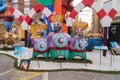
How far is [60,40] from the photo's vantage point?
41.6 ft

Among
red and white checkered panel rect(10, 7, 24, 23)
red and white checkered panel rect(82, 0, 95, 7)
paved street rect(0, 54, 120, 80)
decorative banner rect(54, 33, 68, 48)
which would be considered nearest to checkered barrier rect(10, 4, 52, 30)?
red and white checkered panel rect(10, 7, 24, 23)

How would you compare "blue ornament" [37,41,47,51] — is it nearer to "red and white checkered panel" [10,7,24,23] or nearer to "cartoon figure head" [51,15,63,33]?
"cartoon figure head" [51,15,63,33]

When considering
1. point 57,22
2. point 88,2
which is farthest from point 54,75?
point 88,2

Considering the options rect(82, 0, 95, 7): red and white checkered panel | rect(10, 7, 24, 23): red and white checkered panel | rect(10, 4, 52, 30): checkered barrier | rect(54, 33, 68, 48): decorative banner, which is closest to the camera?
rect(54, 33, 68, 48): decorative banner

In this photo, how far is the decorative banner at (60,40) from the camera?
12655 mm

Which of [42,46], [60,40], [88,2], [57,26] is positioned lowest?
[42,46]

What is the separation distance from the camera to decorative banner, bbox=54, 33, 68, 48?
41.5ft

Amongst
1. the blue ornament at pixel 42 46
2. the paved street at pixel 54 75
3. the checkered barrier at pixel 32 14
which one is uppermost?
the checkered barrier at pixel 32 14

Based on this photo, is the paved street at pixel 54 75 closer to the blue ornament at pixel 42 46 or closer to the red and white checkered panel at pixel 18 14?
the blue ornament at pixel 42 46

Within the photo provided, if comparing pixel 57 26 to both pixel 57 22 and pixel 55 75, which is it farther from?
pixel 55 75

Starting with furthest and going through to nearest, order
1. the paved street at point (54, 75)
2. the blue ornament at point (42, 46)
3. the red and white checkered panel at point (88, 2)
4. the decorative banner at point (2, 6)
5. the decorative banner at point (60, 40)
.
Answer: the decorative banner at point (2, 6) → the red and white checkered panel at point (88, 2) → the blue ornament at point (42, 46) → the decorative banner at point (60, 40) → the paved street at point (54, 75)

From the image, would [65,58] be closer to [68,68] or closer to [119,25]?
[68,68]

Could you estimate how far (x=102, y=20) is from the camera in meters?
15.3

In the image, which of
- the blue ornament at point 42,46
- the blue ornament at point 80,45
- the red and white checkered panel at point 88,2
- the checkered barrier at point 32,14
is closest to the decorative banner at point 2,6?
the checkered barrier at point 32,14
